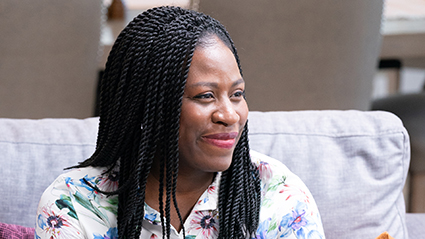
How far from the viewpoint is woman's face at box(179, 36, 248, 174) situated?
880mm

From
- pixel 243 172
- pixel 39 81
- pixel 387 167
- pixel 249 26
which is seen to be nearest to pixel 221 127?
pixel 243 172

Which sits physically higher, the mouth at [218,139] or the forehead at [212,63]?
the forehead at [212,63]

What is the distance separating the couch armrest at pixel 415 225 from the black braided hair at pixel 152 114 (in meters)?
0.59

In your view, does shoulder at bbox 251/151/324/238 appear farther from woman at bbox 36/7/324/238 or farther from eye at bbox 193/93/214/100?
eye at bbox 193/93/214/100

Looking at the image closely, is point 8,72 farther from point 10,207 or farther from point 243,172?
point 243,172

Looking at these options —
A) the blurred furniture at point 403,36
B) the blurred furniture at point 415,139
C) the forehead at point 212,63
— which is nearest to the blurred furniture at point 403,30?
the blurred furniture at point 403,36

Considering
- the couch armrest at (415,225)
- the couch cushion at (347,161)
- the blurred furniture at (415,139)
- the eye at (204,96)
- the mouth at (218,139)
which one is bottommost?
the blurred furniture at (415,139)

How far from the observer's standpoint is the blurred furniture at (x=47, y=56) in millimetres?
1967

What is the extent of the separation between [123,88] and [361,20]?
1230 millimetres

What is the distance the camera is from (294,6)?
1.84 meters

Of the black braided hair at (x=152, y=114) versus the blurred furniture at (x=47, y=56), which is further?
the blurred furniture at (x=47, y=56)

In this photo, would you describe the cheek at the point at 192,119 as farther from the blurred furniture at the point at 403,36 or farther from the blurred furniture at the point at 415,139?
the blurred furniture at the point at 403,36

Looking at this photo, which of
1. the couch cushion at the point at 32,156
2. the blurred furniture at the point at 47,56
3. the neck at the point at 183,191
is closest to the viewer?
the neck at the point at 183,191

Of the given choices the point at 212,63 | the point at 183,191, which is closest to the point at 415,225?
the point at 183,191
